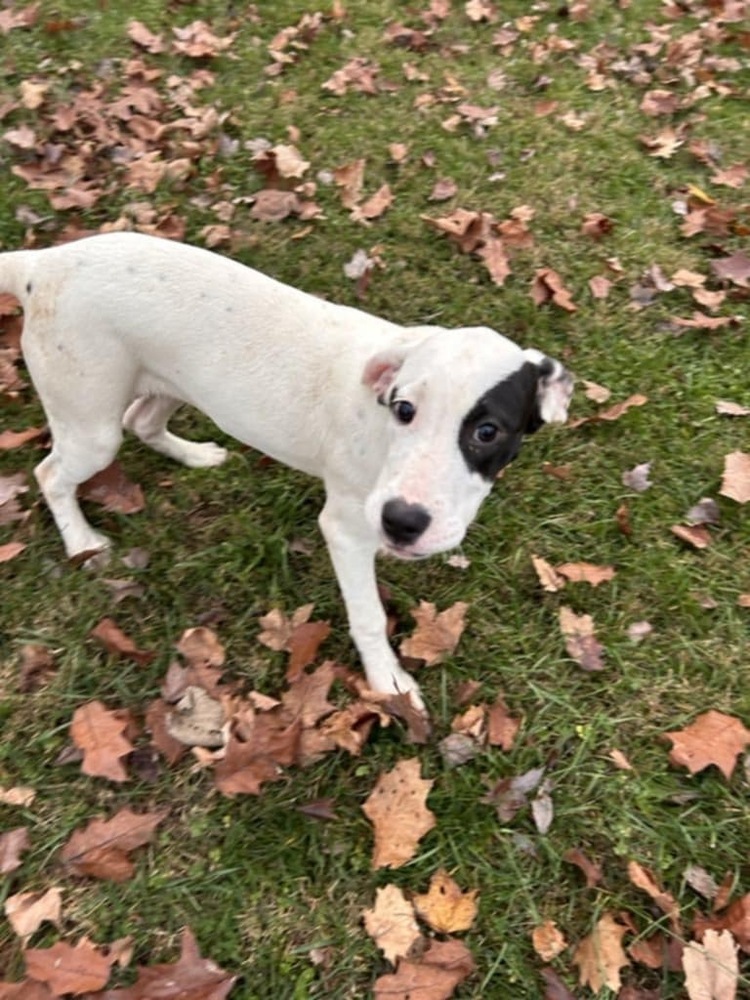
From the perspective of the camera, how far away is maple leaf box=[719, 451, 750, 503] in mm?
3732

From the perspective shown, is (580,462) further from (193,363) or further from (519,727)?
(193,363)

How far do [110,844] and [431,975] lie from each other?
3.66 ft

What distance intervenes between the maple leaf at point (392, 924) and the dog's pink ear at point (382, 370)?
1.62 metres

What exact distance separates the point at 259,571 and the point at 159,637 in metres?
0.49

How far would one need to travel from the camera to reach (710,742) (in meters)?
3.02

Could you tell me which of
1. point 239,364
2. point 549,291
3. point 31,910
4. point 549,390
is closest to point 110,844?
point 31,910

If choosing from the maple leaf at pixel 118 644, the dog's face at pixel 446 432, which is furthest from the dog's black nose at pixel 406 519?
the maple leaf at pixel 118 644

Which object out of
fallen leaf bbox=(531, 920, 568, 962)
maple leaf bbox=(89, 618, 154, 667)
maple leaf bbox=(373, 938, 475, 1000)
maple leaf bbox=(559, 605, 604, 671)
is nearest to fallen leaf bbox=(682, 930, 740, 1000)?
fallen leaf bbox=(531, 920, 568, 962)

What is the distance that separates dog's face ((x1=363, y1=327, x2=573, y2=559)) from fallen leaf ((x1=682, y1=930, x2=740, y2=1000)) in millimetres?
1486

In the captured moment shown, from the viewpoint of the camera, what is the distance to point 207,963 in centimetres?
256

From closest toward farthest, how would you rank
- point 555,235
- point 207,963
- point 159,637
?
1. point 207,963
2. point 159,637
3. point 555,235

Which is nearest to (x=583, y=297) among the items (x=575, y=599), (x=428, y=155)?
(x=428, y=155)

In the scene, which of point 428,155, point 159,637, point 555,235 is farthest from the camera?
point 428,155

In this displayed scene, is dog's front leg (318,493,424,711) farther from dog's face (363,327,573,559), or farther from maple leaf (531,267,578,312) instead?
maple leaf (531,267,578,312)
